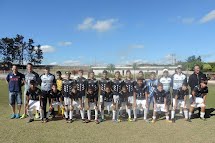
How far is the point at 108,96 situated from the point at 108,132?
6.74 ft

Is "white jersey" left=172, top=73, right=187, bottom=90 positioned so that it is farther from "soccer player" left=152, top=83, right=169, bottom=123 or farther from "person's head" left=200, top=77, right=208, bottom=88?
"soccer player" left=152, top=83, right=169, bottom=123

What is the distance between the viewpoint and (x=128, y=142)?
7.52m

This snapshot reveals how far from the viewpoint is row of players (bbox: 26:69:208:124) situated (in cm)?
1027

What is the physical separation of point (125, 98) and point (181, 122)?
91.3 inches

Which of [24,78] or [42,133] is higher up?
[24,78]

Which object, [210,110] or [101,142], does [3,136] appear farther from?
[210,110]

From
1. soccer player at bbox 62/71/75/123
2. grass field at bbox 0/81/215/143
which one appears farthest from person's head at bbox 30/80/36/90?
grass field at bbox 0/81/215/143

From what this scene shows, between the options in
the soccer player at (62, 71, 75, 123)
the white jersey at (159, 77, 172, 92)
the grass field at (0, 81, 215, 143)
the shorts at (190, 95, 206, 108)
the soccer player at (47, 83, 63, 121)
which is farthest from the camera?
the white jersey at (159, 77, 172, 92)

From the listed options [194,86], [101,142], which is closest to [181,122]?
[194,86]

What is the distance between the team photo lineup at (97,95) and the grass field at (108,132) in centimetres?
48

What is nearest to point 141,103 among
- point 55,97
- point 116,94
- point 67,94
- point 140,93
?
point 140,93

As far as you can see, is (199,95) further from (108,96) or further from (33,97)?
(33,97)

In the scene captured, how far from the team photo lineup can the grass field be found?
0.48 m

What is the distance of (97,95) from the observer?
10.4m
